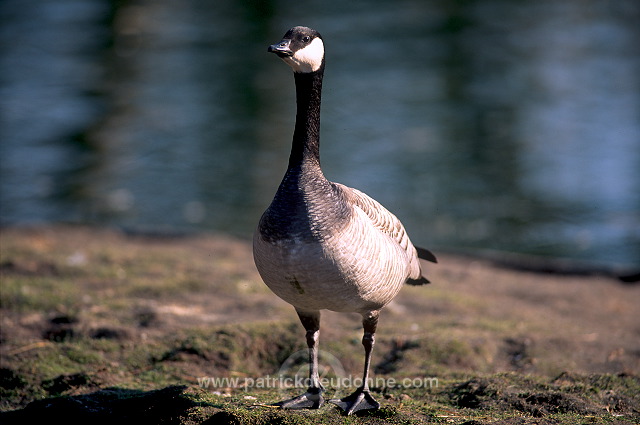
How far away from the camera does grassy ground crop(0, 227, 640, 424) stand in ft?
17.1

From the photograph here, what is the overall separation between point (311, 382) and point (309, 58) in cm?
235

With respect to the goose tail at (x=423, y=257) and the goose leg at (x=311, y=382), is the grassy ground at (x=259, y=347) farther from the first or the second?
the goose tail at (x=423, y=257)

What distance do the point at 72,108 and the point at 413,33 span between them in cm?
1269

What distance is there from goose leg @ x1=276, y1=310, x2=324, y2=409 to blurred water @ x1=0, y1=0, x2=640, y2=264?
8.06 metres

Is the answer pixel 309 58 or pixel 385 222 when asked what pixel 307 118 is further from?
pixel 385 222

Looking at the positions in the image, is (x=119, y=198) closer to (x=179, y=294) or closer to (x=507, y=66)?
(x=179, y=294)

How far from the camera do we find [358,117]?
1967cm

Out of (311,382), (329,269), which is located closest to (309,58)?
(329,269)

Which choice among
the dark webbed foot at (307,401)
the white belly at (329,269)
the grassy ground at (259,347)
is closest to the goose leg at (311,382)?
the dark webbed foot at (307,401)

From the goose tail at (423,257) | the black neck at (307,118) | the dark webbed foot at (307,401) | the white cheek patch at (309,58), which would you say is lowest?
the dark webbed foot at (307,401)

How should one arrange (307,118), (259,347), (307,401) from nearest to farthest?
(307,401)
(307,118)
(259,347)

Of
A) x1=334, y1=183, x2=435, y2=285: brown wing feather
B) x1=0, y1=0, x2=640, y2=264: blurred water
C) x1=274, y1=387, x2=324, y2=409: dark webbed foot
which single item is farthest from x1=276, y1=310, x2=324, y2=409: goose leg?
x1=0, y1=0, x2=640, y2=264: blurred water

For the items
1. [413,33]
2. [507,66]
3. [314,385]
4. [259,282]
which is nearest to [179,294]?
[259,282]

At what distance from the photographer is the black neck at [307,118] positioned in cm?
528
